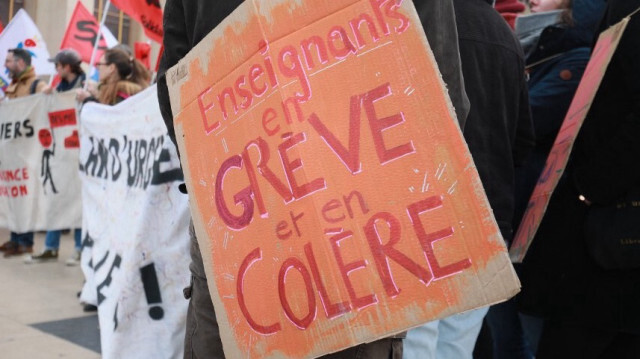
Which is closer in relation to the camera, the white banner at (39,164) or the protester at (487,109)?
the protester at (487,109)

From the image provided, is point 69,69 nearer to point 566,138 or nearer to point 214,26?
point 566,138

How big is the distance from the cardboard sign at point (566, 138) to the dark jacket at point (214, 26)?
894mm

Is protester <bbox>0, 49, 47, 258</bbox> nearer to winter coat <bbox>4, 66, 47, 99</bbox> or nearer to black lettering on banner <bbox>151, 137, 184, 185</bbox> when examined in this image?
winter coat <bbox>4, 66, 47, 99</bbox>

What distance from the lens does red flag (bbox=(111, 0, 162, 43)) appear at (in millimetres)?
7453

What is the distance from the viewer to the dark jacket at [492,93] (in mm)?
2613

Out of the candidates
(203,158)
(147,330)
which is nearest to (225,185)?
(203,158)

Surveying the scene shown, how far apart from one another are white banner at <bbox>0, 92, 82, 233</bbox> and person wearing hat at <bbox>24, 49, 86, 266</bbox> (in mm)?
252

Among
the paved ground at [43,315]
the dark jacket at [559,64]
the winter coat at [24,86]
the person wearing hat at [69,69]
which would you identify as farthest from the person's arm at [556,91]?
the winter coat at [24,86]

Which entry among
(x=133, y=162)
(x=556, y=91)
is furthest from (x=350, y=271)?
(x=133, y=162)

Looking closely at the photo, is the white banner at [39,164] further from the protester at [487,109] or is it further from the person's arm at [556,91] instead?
the protester at [487,109]

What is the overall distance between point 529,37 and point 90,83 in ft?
12.2

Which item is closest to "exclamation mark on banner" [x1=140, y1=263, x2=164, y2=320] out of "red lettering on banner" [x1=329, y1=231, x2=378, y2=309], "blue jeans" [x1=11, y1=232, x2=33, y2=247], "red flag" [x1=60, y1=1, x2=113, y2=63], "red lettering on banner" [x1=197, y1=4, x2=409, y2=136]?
"red lettering on banner" [x1=197, y1=4, x2=409, y2=136]

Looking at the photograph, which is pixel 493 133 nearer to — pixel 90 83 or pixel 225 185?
pixel 225 185

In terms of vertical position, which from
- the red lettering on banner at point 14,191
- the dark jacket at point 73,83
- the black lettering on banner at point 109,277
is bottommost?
the black lettering on banner at point 109,277
